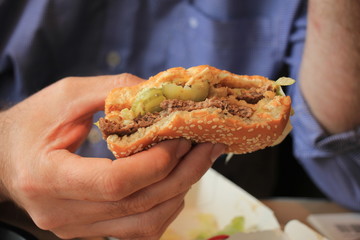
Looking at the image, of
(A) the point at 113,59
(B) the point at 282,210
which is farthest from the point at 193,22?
(B) the point at 282,210

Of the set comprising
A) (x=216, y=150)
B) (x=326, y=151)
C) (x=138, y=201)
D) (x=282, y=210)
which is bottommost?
(x=282, y=210)

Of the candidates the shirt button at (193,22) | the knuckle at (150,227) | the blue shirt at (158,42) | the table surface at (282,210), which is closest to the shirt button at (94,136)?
the blue shirt at (158,42)

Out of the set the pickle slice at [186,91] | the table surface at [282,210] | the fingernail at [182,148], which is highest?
the pickle slice at [186,91]

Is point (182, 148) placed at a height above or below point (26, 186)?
above

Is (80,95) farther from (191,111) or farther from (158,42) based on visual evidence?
(158,42)

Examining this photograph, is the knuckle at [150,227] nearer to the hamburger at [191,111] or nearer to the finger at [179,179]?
the finger at [179,179]

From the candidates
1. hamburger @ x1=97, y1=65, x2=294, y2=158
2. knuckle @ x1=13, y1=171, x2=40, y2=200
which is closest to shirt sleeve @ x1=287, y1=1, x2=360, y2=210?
hamburger @ x1=97, y1=65, x2=294, y2=158

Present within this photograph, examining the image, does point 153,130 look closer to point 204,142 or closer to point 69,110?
point 204,142
